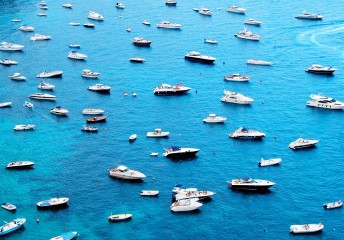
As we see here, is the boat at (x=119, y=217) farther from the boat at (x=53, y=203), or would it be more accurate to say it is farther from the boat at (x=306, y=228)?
the boat at (x=306, y=228)

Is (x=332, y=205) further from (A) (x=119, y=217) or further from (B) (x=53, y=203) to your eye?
(B) (x=53, y=203)

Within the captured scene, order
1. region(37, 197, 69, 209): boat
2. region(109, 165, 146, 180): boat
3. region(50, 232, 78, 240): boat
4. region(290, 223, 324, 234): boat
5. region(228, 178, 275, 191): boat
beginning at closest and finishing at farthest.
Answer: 1. region(50, 232, 78, 240): boat
2. region(290, 223, 324, 234): boat
3. region(37, 197, 69, 209): boat
4. region(228, 178, 275, 191): boat
5. region(109, 165, 146, 180): boat

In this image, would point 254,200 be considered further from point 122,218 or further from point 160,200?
point 122,218

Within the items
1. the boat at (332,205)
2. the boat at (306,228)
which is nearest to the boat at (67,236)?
the boat at (306,228)

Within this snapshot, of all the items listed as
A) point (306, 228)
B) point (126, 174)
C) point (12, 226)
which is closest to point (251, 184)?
point (306, 228)

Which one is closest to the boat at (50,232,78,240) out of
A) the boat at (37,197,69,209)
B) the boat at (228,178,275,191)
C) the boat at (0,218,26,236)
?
the boat at (0,218,26,236)

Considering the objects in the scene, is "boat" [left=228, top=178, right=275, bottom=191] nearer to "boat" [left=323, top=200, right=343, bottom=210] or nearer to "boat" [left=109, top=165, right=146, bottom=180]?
"boat" [left=323, top=200, right=343, bottom=210]
